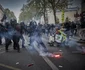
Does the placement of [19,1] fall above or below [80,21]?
above

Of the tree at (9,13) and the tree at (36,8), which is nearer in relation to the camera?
the tree at (9,13)

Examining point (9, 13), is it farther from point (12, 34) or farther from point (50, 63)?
point (12, 34)

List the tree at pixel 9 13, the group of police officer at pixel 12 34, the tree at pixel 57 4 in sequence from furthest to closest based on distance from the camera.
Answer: the group of police officer at pixel 12 34
the tree at pixel 57 4
the tree at pixel 9 13

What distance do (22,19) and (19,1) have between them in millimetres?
325

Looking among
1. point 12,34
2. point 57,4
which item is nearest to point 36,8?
point 57,4

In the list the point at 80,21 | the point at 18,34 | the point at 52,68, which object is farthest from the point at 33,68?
the point at 18,34

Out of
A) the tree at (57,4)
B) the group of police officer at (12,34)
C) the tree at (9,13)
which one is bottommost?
the group of police officer at (12,34)

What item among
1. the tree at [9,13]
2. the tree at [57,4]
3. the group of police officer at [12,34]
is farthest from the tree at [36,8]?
the group of police officer at [12,34]

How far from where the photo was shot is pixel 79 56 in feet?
12.3

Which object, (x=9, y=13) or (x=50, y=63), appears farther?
(x=50, y=63)

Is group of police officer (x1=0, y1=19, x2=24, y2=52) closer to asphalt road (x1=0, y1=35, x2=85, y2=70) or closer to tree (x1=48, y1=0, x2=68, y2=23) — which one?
asphalt road (x1=0, y1=35, x2=85, y2=70)

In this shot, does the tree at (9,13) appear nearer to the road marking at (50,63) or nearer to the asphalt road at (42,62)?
the asphalt road at (42,62)

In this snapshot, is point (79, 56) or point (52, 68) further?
point (79, 56)

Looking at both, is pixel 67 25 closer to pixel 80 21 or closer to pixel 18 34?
pixel 80 21
